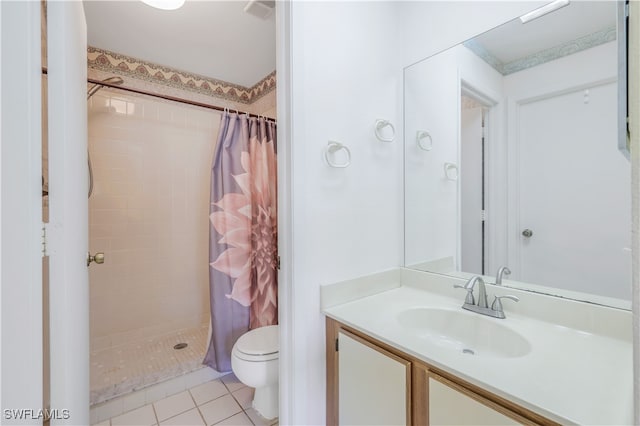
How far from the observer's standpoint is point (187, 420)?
1.53 meters

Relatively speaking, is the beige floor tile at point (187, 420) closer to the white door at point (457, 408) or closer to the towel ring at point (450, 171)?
the white door at point (457, 408)

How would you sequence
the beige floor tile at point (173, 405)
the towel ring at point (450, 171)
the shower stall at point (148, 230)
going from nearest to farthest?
the towel ring at point (450, 171) → the beige floor tile at point (173, 405) → the shower stall at point (148, 230)

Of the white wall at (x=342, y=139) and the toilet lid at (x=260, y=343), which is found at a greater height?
the white wall at (x=342, y=139)

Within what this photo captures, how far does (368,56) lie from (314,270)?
112 cm

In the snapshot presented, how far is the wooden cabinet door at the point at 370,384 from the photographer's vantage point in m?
0.93

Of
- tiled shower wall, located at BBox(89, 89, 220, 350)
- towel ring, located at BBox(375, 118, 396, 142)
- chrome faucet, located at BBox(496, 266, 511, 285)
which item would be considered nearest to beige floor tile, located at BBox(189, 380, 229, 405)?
tiled shower wall, located at BBox(89, 89, 220, 350)

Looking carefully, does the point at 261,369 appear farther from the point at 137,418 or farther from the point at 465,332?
the point at 465,332

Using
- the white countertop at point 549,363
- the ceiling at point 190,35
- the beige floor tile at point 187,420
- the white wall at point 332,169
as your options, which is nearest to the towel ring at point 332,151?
the white wall at point 332,169

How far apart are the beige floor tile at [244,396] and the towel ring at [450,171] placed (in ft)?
5.83

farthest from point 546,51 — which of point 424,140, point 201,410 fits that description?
point 201,410

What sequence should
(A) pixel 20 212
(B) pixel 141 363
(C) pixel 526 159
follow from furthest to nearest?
(B) pixel 141 363, (C) pixel 526 159, (A) pixel 20 212

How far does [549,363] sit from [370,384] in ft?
1.89

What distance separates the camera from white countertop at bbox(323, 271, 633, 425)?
0.64 metres

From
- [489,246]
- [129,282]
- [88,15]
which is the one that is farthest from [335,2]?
[129,282]
